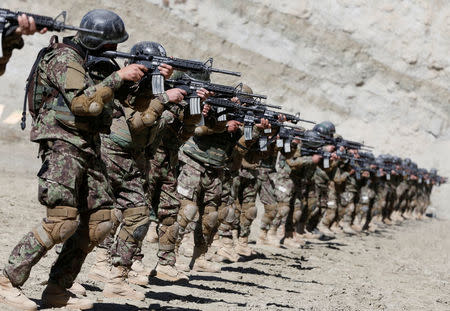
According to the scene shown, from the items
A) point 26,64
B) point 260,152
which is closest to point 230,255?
point 260,152

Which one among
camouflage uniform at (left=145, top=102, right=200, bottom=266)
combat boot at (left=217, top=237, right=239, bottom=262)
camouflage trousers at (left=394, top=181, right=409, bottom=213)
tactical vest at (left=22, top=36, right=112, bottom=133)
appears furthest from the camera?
camouflage trousers at (left=394, top=181, right=409, bottom=213)

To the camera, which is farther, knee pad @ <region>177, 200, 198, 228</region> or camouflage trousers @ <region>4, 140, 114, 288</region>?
knee pad @ <region>177, 200, 198, 228</region>

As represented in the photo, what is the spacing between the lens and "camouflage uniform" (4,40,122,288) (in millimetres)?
5812

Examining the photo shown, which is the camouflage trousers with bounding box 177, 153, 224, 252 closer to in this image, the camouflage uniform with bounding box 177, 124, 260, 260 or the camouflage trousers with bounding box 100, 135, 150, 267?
the camouflage uniform with bounding box 177, 124, 260, 260

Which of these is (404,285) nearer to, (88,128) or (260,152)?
(260,152)

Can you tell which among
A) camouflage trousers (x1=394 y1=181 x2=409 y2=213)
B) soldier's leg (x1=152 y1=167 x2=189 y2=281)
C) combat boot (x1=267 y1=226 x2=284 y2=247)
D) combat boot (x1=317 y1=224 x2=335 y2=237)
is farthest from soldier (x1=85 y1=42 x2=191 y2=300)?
camouflage trousers (x1=394 y1=181 x2=409 y2=213)

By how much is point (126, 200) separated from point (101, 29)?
192cm

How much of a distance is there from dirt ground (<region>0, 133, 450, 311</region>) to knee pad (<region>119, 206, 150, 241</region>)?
0.63 metres

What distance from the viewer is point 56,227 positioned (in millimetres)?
5812

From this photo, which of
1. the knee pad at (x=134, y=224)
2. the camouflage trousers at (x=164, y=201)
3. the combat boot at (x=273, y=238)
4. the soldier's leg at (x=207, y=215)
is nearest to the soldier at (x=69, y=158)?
the knee pad at (x=134, y=224)

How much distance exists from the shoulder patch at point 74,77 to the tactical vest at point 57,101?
135mm

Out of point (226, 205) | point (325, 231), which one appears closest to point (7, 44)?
point (226, 205)

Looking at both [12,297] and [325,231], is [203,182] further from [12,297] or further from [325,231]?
[325,231]

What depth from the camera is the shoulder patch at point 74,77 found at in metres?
5.83
